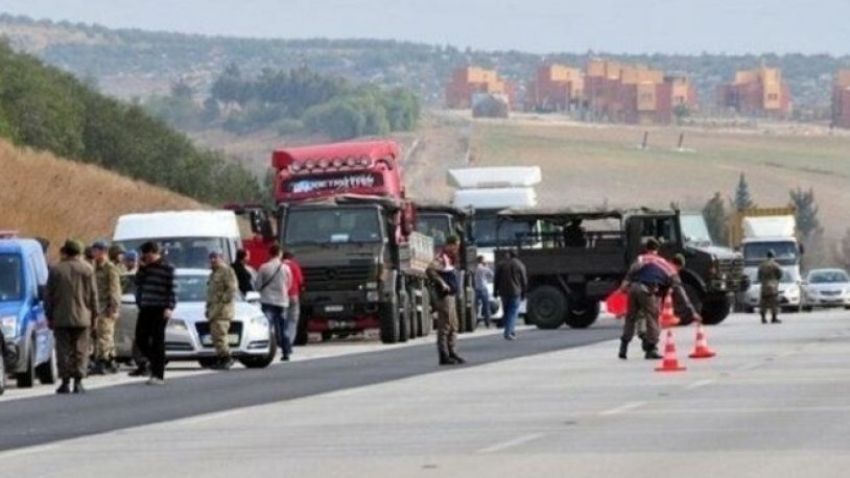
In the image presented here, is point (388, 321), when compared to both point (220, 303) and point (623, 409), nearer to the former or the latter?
point (220, 303)

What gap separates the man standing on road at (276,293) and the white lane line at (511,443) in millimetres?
20353

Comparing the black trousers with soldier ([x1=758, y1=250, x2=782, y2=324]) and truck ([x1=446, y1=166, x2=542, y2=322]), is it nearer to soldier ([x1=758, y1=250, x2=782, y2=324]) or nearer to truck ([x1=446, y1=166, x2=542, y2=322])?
soldier ([x1=758, y1=250, x2=782, y2=324])

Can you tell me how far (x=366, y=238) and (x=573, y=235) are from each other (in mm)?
10833

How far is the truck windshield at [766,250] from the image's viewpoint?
86319 mm

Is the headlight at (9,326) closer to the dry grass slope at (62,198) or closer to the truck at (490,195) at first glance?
the truck at (490,195)

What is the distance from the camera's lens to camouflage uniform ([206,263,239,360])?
135ft

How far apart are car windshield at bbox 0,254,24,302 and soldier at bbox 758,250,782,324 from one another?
2879 centimetres

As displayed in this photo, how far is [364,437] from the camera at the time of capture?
1013 inches

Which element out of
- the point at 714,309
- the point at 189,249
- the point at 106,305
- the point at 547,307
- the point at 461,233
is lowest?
the point at 714,309

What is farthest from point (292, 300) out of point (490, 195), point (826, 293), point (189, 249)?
point (826, 293)

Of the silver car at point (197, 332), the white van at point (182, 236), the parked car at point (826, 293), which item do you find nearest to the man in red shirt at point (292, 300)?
the silver car at point (197, 332)

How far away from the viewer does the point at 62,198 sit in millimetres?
87000

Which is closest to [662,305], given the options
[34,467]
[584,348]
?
[584,348]

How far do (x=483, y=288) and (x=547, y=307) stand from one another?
4545mm
